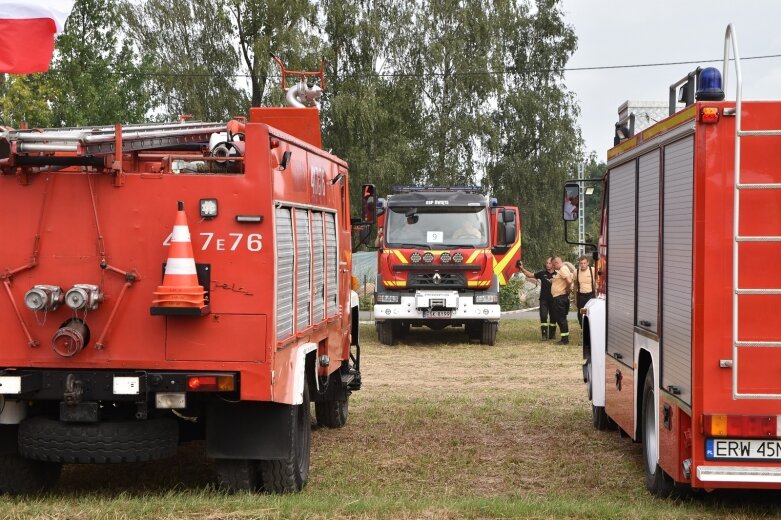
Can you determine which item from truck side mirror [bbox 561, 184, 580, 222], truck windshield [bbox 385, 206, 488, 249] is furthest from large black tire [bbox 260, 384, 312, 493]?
truck windshield [bbox 385, 206, 488, 249]

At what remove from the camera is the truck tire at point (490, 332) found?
21719 millimetres

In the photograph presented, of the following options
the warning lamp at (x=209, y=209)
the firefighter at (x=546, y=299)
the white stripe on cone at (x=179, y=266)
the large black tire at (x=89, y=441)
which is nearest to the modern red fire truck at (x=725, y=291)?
the warning lamp at (x=209, y=209)

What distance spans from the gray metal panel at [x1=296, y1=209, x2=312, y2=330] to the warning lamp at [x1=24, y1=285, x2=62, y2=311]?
5.44ft

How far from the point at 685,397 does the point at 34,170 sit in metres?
4.30

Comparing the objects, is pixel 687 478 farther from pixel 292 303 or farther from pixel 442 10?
pixel 442 10

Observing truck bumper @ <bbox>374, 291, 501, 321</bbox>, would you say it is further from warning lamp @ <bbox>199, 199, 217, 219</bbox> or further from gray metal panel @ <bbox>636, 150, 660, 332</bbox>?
warning lamp @ <bbox>199, 199, 217, 219</bbox>

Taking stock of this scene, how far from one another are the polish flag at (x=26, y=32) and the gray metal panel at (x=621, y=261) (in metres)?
5.21

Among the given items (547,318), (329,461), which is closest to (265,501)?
(329,461)

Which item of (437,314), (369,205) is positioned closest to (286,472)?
(369,205)

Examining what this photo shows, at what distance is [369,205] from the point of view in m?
12.6

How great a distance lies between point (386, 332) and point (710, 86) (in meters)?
15.6

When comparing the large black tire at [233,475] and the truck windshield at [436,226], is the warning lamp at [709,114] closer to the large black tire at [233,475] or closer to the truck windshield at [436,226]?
the large black tire at [233,475]

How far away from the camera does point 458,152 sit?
42500 millimetres

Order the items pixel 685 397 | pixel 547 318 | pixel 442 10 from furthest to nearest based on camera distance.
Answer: pixel 442 10 → pixel 547 318 → pixel 685 397
